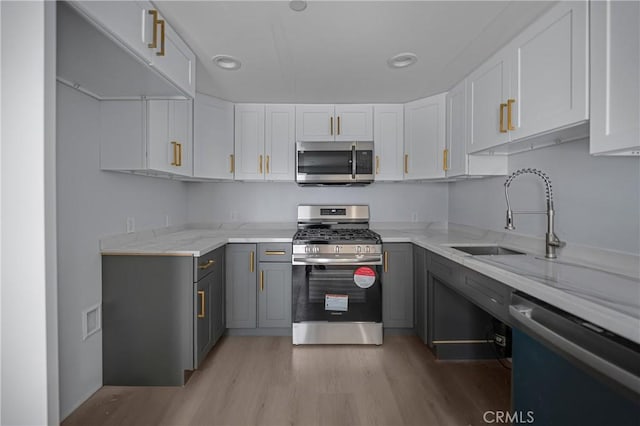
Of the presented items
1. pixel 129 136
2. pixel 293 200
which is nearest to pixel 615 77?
pixel 129 136

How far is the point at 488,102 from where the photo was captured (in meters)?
2.00

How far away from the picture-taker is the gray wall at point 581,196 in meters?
1.39

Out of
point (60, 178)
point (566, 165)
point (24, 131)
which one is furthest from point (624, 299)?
point (60, 178)

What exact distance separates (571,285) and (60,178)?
2457 mm

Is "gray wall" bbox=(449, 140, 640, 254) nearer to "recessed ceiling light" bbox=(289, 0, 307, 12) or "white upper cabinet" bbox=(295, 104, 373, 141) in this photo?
"white upper cabinet" bbox=(295, 104, 373, 141)

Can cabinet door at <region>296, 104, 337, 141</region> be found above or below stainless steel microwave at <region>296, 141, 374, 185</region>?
above

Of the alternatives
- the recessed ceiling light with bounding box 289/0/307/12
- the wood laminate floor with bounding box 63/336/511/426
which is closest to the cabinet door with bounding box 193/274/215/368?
the wood laminate floor with bounding box 63/336/511/426

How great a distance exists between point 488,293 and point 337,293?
129 cm

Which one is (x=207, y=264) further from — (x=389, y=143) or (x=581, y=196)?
(x=581, y=196)

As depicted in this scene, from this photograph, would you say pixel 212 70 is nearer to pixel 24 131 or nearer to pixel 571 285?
pixel 24 131

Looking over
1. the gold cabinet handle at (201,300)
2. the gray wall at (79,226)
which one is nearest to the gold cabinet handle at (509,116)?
the gold cabinet handle at (201,300)

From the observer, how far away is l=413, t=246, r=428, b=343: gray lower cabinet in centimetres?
251

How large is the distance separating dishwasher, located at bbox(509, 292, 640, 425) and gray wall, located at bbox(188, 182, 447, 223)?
6.81 feet

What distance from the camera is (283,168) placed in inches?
120
